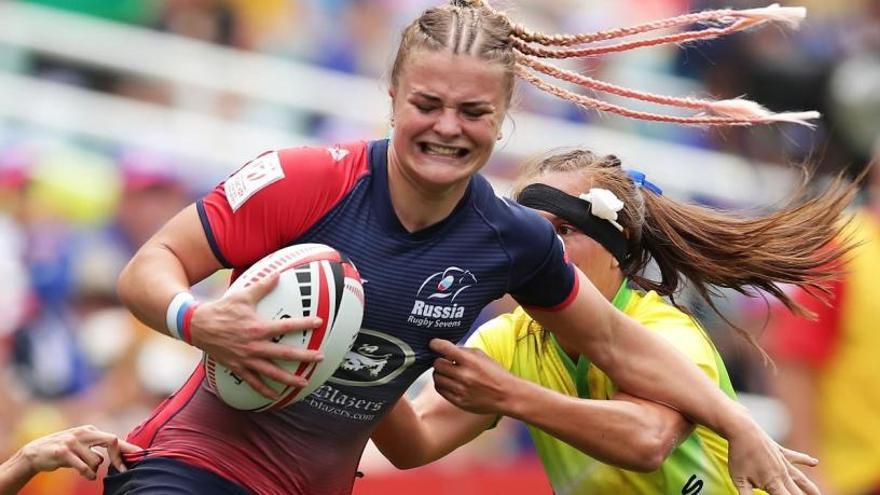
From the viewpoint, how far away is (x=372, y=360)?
4789 mm

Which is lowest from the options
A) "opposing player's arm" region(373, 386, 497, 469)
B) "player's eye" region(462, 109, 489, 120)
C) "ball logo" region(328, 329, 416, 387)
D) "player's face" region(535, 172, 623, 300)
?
"opposing player's arm" region(373, 386, 497, 469)

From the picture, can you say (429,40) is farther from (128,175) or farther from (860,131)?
(860,131)

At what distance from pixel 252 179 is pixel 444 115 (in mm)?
500

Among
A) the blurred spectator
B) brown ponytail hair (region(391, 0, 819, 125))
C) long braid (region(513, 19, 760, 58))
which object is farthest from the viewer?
the blurred spectator

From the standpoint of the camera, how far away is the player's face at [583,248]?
5.54 m

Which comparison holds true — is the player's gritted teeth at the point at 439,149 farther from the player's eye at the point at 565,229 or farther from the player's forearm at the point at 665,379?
the player's eye at the point at 565,229

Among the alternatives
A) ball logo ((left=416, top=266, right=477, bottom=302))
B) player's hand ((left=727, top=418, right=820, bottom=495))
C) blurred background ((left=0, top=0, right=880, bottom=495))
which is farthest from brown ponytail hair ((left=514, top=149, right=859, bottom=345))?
blurred background ((left=0, top=0, right=880, bottom=495))

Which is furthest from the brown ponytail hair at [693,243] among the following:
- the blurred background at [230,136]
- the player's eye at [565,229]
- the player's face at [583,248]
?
the blurred background at [230,136]

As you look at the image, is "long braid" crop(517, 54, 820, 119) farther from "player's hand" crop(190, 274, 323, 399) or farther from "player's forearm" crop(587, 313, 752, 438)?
"player's hand" crop(190, 274, 323, 399)

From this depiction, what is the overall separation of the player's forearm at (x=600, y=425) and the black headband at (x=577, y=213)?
58 centimetres

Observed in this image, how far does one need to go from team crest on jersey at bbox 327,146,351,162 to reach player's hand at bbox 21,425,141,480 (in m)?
0.91

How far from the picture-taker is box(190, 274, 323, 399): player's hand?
4.25 metres

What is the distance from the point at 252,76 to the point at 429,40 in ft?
18.0

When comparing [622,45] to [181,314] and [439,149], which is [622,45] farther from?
[181,314]
